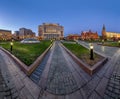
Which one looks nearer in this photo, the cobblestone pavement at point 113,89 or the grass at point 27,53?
the cobblestone pavement at point 113,89

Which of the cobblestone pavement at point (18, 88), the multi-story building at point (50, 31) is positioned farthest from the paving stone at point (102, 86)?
the multi-story building at point (50, 31)

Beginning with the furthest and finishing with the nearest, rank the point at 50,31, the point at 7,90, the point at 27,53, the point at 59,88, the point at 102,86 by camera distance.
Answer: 1. the point at 50,31
2. the point at 27,53
3. the point at 102,86
4. the point at 59,88
5. the point at 7,90

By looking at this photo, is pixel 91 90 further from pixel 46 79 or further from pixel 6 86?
pixel 6 86

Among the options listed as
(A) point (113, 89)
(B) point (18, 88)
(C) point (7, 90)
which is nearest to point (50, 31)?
(B) point (18, 88)

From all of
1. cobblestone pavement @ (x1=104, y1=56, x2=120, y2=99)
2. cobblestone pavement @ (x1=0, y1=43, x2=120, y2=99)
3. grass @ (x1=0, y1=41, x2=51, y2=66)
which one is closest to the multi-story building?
grass @ (x1=0, y1=41, x2=51, y2=66)

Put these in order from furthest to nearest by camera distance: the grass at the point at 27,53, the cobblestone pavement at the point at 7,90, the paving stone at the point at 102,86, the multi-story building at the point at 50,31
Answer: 1. the multi-story building at the point at 50,31
2. the grass at the point at 27,53
3. the paving stone at the point at 102,86
4. the cobblestone pavement at the point at 7,90

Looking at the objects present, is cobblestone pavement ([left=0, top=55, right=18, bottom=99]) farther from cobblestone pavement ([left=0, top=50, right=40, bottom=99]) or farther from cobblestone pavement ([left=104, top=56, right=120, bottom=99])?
cobblestone pavement ([left=104, top=56, right=120, bottom=99])

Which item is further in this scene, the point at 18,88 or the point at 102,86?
the point at 102,86

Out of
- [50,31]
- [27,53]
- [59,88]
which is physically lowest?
[59,88]

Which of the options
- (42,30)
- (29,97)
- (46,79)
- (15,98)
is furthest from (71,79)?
(42,30)

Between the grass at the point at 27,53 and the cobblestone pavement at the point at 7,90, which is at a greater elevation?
the grass at the point at 27,53

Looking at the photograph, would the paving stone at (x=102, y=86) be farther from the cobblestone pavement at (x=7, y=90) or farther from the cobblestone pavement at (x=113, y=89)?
the cobblestone pavement at (x=7, y=90)

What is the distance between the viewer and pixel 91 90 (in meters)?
5.25

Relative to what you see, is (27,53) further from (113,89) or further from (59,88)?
(113,89)
